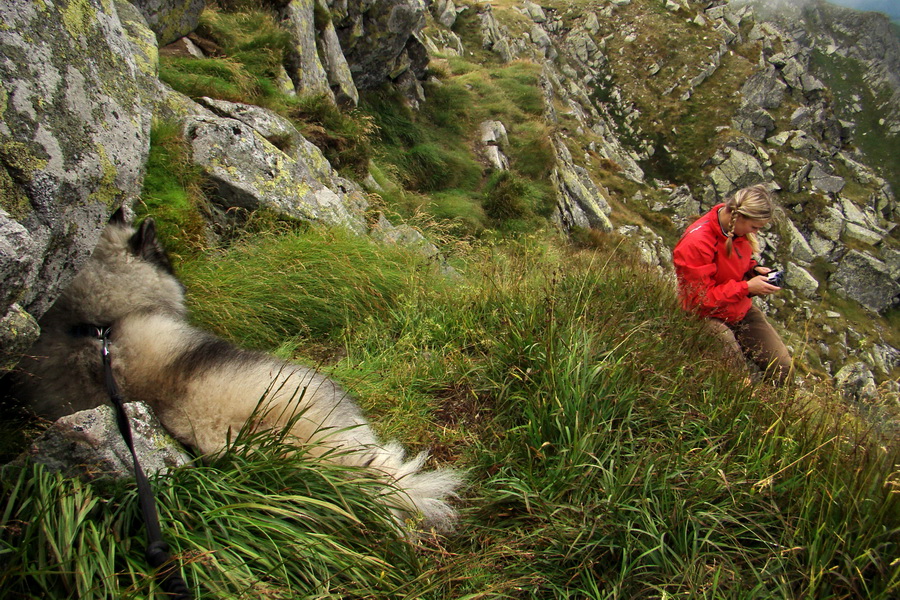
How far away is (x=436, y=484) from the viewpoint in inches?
103

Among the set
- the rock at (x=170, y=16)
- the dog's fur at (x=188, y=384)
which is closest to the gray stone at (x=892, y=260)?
the rock at (x=170, y=16)

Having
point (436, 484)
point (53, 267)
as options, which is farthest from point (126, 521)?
point (436, 484)

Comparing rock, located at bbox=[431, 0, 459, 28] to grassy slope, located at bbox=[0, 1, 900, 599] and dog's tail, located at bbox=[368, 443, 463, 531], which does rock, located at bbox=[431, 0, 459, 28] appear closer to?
grassy slope, located at bbox=[0, 1, 900, 599]

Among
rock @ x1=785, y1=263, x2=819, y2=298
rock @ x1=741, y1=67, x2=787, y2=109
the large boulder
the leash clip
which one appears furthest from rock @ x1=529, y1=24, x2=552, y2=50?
the leash clip

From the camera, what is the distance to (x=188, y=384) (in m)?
2.46

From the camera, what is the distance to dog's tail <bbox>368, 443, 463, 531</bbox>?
7.85ft

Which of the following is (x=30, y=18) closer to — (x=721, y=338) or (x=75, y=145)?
(x=75, y=145)

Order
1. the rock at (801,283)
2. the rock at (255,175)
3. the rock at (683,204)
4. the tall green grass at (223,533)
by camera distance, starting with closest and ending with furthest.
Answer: the tall green grass at (223,533), the rock at (255,175), the rock at (683,204), the rock at (801,283)

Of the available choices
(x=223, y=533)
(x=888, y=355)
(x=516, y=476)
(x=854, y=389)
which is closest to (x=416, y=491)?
(x=516, y=476)

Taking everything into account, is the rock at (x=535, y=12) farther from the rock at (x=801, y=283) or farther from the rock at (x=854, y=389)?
the rock at (x=854, y=389)

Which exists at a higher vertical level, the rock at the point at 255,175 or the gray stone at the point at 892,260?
the gray stone at the point at 892,260

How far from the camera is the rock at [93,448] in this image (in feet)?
6.17

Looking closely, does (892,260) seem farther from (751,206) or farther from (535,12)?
(751,206)

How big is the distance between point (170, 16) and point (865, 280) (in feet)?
314
